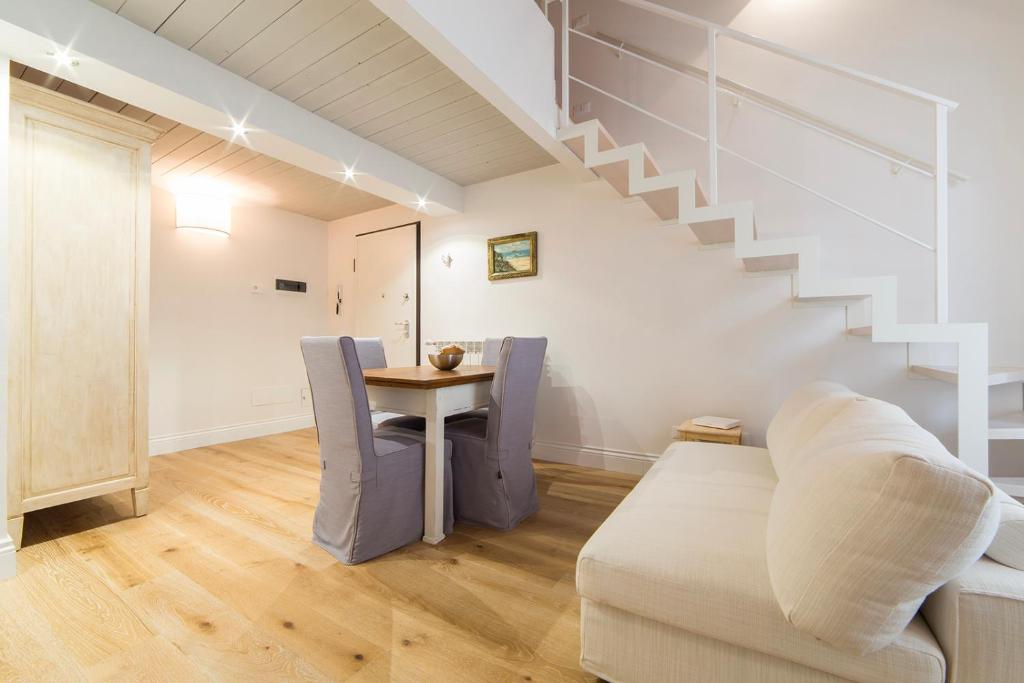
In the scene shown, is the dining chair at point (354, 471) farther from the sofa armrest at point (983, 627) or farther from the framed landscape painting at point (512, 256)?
the framed landscape painting at point (512, 256)

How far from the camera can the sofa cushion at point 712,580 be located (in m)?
0.86

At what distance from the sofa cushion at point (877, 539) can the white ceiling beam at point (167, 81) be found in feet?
9.83

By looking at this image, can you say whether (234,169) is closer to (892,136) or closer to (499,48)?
(499,48)

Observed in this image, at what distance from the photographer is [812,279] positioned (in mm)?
2158

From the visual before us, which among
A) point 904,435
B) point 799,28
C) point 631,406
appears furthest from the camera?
point 631,406

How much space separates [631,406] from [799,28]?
2.73m

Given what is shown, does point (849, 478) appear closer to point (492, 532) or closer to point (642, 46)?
point (492, 532)

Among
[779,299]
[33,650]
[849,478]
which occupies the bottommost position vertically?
[33,650]

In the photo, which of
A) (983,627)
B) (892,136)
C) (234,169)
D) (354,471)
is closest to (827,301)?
→ (892,136)

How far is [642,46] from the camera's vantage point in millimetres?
3281

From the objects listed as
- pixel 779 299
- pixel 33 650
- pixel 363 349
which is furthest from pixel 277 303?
pixel 779 299

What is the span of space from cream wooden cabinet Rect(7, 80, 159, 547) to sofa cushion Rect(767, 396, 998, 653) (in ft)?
10.2

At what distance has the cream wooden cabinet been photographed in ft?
6.77

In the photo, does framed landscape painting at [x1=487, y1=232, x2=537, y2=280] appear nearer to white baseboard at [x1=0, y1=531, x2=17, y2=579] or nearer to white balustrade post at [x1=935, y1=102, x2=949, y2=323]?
white balustrade post at [x1=935, y1=102, x2=949, y2=323]
